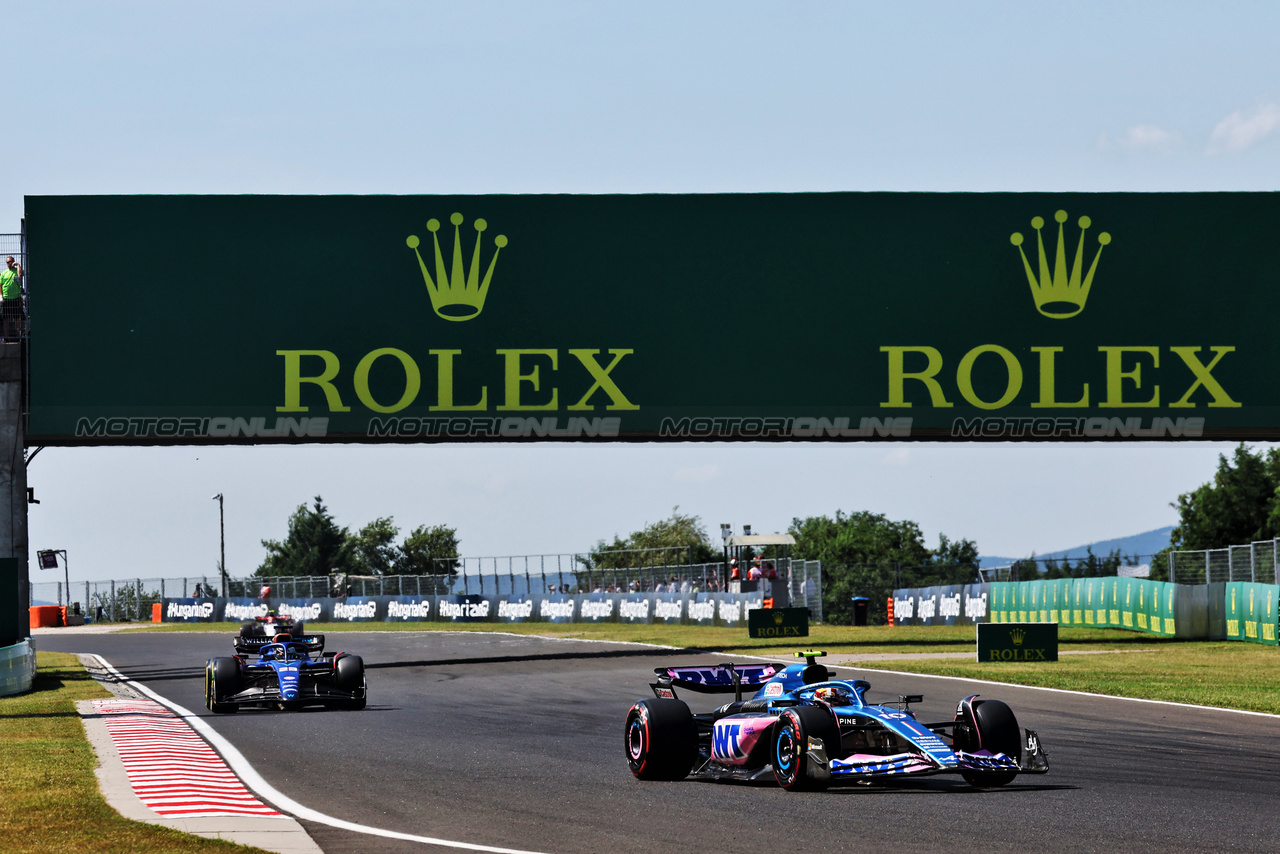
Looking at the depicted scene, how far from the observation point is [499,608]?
54625 mm

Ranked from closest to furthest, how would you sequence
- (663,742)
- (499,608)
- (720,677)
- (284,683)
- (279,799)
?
(279,799) < (663,742) < (720,677) < (284,683) < (499,608)

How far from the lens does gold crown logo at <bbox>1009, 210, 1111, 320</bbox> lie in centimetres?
3044

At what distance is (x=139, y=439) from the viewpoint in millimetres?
29469

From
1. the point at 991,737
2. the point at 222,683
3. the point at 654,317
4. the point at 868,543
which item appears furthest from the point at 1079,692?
the point at 868,543

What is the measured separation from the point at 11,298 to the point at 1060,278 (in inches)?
839

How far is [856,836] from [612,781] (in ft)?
10.8

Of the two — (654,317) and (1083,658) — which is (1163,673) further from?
(654,317)

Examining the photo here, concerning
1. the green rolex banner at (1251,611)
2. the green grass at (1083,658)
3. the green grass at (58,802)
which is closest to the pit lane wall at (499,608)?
the green grass at (1083,658)

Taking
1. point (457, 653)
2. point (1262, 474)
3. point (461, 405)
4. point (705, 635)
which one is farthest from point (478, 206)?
point (1262, 474)

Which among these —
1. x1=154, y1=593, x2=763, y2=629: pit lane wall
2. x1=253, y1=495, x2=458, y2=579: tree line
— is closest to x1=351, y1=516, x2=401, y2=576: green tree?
x1=253, y1=495, x2=458, y2=579: tree line

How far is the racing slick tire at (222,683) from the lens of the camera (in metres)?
18.8

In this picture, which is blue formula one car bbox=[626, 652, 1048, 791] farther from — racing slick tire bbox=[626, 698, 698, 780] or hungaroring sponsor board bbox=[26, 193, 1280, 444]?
hungaroring sponsor board bbox=[26, 193, 1280, 444]

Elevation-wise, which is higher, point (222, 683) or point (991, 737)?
point (991, 737)

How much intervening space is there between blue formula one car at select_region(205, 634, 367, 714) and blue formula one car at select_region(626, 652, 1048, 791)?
7.91 m
